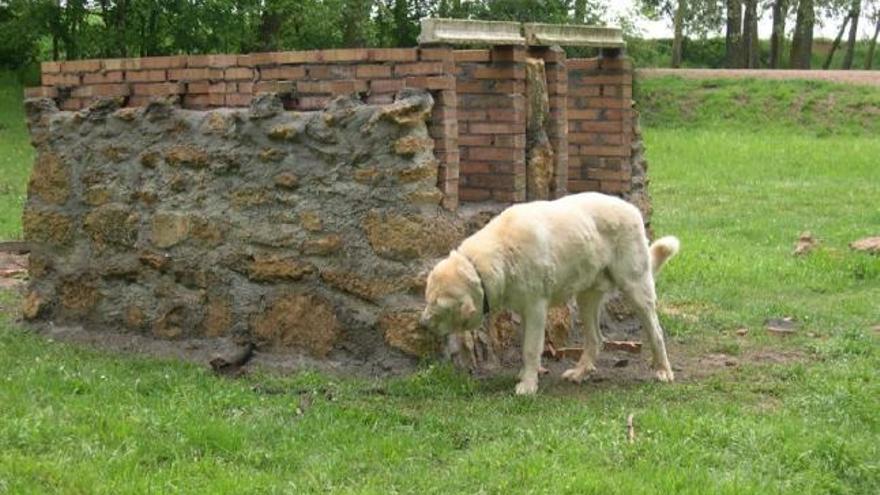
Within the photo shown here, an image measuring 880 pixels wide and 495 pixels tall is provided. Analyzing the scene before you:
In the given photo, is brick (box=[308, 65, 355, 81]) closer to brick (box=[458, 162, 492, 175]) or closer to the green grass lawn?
brick (box=[458, 162, 492, 175])

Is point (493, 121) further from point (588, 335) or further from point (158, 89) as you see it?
point (158, 89)

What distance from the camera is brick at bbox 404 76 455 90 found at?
7430 mm

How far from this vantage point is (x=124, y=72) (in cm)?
873

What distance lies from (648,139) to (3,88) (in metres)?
16.8

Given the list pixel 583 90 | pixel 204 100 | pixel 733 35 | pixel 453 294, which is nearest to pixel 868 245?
pixel 583 90

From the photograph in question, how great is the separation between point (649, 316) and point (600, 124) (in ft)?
7.66

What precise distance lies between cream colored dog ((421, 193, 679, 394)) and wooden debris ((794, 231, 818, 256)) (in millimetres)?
5613

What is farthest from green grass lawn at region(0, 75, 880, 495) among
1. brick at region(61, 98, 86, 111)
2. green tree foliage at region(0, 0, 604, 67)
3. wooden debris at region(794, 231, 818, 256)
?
green tree foliage at region(0, 0, 604, 67)

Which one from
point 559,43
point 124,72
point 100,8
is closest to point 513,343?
point 559,43

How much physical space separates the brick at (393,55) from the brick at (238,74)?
972 millimetres

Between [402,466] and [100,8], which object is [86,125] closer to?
[402,466]

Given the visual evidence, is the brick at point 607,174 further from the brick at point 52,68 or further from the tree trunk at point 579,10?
the tree trunk at point 579,10

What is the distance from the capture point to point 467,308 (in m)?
6.86

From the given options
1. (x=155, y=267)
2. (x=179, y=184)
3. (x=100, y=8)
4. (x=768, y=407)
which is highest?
(x=100, y=8)
